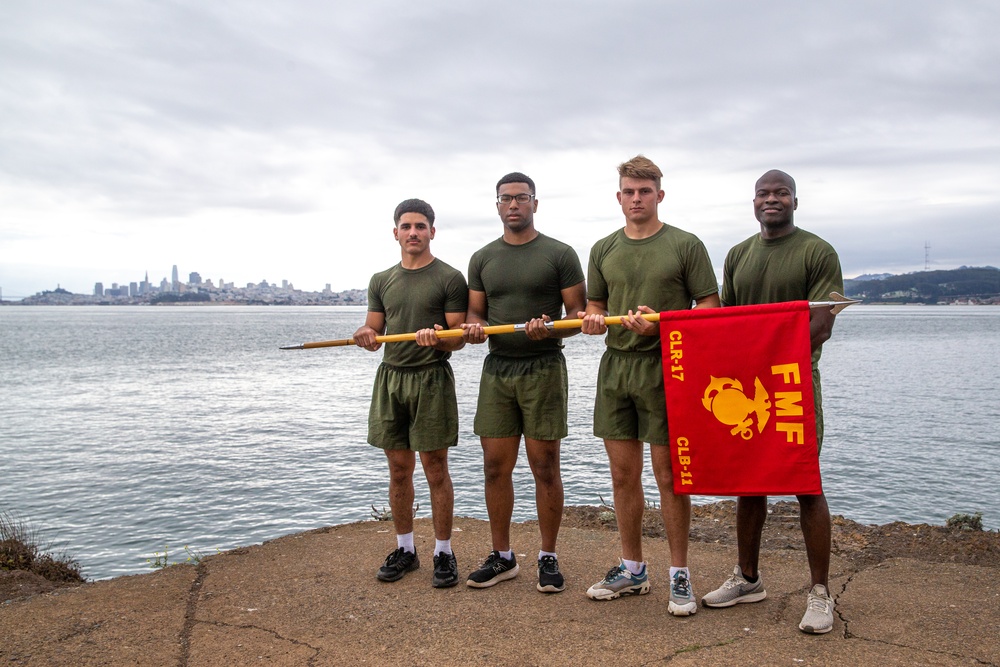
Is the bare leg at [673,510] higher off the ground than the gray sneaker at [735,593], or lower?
higher

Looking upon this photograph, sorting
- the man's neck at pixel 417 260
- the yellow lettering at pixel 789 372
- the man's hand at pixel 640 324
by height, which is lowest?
the yellow lettering at pixel 789 372

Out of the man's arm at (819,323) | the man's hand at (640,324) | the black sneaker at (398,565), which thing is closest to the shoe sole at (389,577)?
the black sneaker at (398,565)

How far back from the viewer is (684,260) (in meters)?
4.93

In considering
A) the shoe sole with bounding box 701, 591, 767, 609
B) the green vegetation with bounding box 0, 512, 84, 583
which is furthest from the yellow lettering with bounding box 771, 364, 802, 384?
the green vegetation with bounding box 0, 512, 84, 583

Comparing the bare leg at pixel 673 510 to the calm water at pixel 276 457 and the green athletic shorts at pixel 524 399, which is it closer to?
the green athletic shorts at pixel 524 399

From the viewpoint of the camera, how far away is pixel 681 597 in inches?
191

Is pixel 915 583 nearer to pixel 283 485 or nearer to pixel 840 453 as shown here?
pixel 283 485

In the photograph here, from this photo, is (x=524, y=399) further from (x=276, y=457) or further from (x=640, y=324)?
(x=276, y=457)

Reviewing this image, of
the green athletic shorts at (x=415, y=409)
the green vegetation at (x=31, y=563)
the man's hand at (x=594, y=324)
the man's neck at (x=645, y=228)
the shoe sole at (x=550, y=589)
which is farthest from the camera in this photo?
the green vegetation at (x=31, y=563)

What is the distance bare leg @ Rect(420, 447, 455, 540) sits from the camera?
5.74m

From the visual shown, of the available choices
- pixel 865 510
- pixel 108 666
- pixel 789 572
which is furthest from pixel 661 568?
pixel 865 510

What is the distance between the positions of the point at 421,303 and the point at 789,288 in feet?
8.17

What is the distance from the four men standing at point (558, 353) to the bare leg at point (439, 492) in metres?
0.01

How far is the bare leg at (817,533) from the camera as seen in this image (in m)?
4.63
